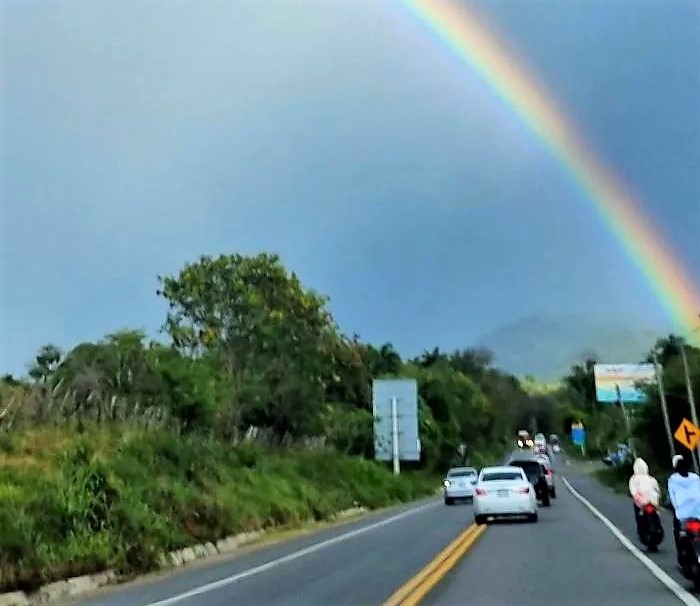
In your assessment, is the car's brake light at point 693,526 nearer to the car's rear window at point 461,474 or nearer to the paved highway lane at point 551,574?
the paved highway lane at point 551,574

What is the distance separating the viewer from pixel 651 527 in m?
21.5

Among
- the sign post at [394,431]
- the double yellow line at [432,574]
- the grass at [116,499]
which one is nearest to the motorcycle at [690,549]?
the double yellow line at [432,574]

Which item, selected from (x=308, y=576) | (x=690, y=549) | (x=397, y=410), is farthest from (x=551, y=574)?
(x=397, y=410)

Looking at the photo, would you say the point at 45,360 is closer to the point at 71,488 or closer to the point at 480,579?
the point at 71,488

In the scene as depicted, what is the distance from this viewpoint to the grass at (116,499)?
62.2 feet

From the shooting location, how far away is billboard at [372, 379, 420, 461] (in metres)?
59.9

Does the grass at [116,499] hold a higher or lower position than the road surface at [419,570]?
higher

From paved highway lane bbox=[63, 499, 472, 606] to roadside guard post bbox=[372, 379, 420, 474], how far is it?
2877cm

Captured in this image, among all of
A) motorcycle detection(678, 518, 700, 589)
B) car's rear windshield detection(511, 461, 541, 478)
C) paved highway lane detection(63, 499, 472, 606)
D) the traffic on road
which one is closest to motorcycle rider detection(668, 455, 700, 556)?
motorcycle detection(678, 518, 700, 589)

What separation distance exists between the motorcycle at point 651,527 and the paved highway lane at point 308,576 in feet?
13.7

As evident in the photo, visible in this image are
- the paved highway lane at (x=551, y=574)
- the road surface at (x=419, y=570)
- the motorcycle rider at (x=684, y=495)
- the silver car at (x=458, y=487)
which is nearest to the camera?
the paved highway lane at (x=551, y=574)

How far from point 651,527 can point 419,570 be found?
17.0ft

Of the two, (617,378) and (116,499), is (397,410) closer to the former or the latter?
(116,499)

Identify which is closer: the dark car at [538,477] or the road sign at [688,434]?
the road sign at [688,434]
